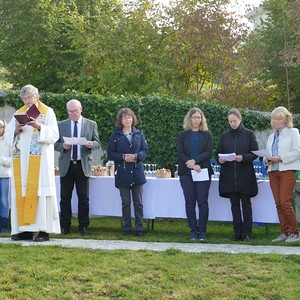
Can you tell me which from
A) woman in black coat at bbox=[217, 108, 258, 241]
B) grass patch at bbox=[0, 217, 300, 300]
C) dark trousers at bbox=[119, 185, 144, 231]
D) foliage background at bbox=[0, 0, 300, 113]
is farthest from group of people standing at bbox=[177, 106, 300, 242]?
foliage background at bbox=[0, 0, 300, 113]

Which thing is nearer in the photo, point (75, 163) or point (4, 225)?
point (75, 163)

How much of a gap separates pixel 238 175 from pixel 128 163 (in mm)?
1554

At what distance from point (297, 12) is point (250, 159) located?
30.6 feet

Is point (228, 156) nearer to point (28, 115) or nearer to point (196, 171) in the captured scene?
point (196, 171)

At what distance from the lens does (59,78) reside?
23.7 meters

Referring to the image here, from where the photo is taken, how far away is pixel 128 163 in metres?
10.2

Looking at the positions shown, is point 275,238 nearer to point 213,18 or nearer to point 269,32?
point 213,18

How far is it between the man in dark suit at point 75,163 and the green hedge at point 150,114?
3178mm

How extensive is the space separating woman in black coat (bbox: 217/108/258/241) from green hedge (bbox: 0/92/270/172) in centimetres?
412

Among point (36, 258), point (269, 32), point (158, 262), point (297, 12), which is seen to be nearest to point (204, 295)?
point (158, 262)

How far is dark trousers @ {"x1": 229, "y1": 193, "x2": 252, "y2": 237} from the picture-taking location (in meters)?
9.83

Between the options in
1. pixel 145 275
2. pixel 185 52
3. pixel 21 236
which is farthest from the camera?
pixel 185 52

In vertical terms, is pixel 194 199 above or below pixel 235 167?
below

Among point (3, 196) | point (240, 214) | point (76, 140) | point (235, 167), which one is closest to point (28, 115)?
point (76, 140)
